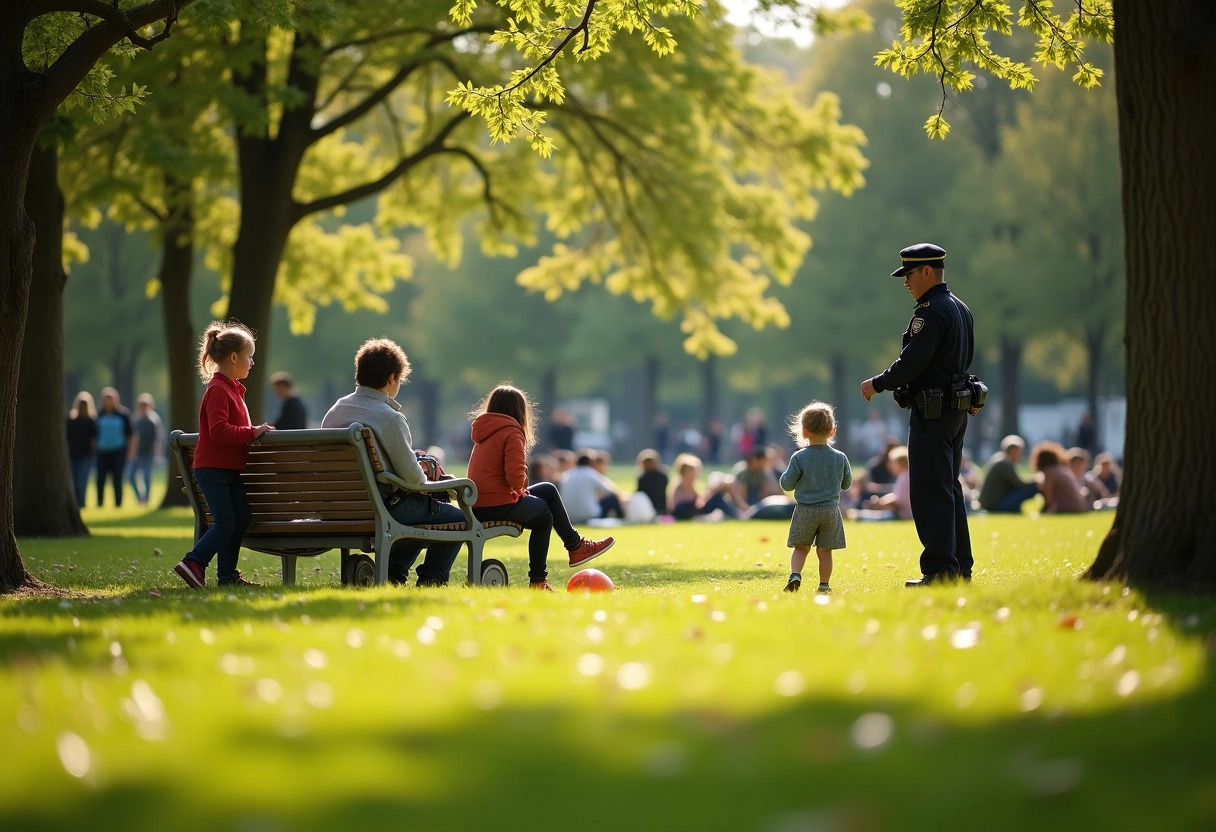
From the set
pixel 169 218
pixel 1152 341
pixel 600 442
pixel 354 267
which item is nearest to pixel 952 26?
pixel 1152 341

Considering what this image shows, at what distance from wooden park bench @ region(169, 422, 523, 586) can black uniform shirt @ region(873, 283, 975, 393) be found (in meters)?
2.87

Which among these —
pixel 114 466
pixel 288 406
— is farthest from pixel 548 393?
pixel 288 406

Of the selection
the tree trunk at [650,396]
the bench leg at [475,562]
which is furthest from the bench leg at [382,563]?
the tree trunk at [650,396]

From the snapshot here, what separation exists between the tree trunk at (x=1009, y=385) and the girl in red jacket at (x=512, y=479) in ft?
109

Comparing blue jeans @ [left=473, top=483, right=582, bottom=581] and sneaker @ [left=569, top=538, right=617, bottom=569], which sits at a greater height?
blue jeans @ [left=473, top=483, right=582, bottom=581]

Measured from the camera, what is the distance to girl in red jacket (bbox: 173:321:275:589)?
359 inches

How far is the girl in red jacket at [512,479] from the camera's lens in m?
9.77

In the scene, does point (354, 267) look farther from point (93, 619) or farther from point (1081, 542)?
point (93, 619)

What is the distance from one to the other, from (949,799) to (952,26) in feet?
25.9

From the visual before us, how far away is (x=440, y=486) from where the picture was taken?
909cm

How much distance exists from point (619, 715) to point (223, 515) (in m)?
5.72

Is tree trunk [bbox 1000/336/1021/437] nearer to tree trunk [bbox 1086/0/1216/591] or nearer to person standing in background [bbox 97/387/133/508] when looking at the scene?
person standing in background [bbox 97/387/133/508]

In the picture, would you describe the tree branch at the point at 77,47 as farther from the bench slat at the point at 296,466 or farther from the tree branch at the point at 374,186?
the tree branch at the point at 374,186

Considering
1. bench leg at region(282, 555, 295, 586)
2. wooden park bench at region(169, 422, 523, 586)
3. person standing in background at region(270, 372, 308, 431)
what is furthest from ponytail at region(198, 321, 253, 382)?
person standing in background at region(270, 372, 308, 431)
